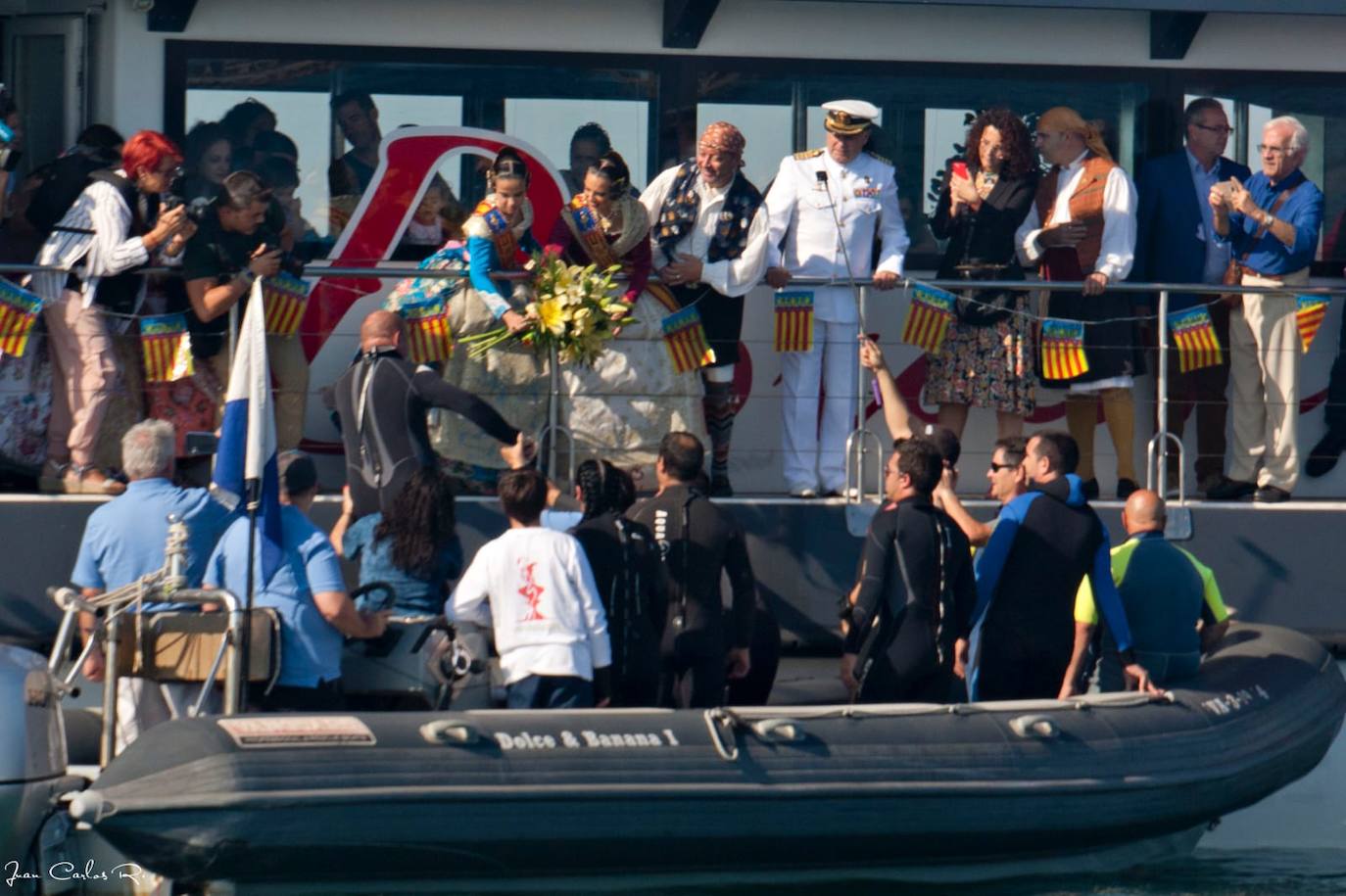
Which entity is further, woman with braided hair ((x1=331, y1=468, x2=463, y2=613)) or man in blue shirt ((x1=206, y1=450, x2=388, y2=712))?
woman with braided hair ((x1=331, y1=468, x2=463, y2=613))

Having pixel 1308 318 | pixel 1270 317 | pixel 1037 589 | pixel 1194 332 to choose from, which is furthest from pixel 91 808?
pixel 1308 318

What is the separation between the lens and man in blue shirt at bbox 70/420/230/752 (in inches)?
315

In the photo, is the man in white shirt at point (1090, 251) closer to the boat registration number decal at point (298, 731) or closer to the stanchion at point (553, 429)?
the stanchion at point (553, 429)

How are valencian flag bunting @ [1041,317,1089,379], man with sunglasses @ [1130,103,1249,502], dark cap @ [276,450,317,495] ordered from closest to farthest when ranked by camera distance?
dark cap @ [276,450,317,495] → valencian flag bunting @ [1041,317,1089,379] → man with sunglasses @ [1130,103,1249,502]

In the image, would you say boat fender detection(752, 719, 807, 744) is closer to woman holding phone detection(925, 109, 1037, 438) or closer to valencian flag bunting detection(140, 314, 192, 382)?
woman holding phone detection(925, 109, 1037, 438)

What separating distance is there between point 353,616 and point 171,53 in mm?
3804

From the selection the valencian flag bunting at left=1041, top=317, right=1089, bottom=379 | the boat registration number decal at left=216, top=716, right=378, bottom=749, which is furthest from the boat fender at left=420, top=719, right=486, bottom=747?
the valencian flag bunting at left=1041, top=317, right=1089, bottom=379

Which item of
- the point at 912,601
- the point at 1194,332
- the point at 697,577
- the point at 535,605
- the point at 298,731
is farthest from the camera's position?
the point at 1194,332

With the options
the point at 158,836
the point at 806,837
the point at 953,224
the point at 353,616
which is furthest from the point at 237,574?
the point at 953,224

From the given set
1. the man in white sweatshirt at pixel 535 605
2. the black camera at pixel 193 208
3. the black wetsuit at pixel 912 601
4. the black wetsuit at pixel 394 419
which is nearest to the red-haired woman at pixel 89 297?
the black camera at pixel 193 208

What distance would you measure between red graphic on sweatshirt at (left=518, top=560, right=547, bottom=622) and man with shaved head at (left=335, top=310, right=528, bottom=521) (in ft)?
3.58

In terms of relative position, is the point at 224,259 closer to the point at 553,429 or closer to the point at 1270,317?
the point at 553,429

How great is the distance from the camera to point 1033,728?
27.7ft

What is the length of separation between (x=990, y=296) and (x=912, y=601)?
2502 mm
